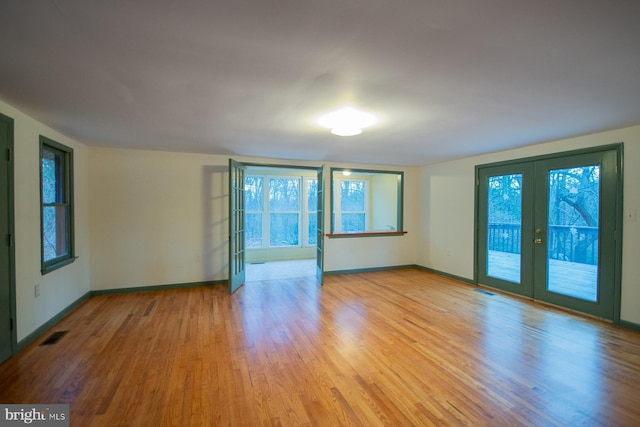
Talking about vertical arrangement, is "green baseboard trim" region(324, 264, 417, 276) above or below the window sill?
below

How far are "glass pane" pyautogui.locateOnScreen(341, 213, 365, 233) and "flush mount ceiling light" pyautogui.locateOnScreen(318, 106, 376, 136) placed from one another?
5.18m

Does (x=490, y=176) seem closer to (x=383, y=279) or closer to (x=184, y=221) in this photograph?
(x=383, y=279)

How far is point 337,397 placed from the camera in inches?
81.5

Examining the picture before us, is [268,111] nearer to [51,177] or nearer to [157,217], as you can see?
[51,177]

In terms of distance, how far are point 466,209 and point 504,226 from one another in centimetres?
75

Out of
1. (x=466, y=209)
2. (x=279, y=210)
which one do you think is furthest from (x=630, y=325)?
(x=279, y=210)

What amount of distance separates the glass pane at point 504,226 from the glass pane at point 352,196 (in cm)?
397

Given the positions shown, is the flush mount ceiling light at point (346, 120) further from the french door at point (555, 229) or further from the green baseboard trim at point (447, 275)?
the green baseboard trim at point (447, 275)

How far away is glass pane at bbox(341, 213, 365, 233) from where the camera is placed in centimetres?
830

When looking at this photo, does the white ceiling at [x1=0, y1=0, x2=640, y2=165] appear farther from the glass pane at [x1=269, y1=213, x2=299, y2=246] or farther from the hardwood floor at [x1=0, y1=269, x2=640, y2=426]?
the glass pane at [x1=269, y1=213, x2=299, y2=246]

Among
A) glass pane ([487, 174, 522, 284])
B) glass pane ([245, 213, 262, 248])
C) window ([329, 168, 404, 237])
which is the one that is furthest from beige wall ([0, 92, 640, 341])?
glass pane ([245, 213, 262, 248])

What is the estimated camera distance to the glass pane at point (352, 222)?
830 cm

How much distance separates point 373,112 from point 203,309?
3323mm

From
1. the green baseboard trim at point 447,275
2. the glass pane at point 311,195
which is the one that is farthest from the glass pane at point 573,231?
the glass pane at point 311,195
